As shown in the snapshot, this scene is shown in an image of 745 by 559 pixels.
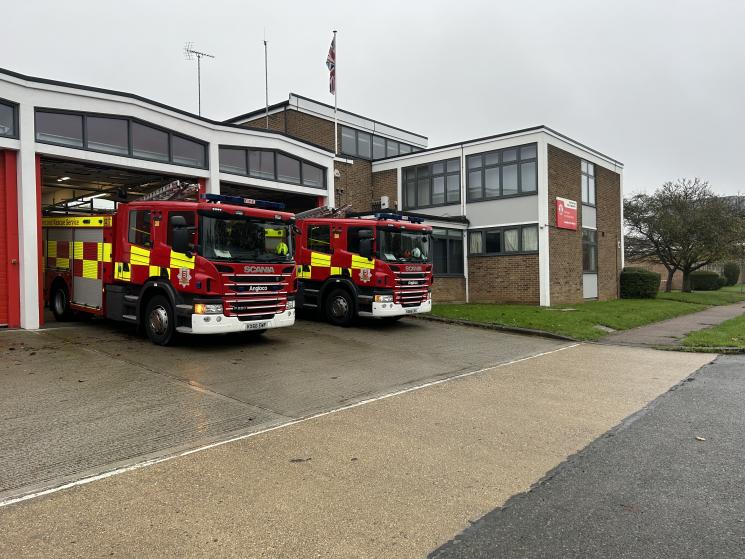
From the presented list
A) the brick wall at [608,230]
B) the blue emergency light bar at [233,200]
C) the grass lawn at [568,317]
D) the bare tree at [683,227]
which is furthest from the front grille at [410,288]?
the bare tree at [683,227]

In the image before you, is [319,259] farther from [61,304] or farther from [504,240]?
[504,240]

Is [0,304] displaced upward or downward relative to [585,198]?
downward

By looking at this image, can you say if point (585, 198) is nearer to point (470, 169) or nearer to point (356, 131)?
point (470, 169)

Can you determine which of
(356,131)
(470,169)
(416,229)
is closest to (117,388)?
(416,229)

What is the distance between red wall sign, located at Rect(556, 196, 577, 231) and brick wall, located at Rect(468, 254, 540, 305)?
2.00 meters

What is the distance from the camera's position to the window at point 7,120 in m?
11.0

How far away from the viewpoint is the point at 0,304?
36.8ft

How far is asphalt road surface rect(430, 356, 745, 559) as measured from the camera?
10.3ft

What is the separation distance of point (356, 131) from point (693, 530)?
22.6 m

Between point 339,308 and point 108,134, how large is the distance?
259 inches

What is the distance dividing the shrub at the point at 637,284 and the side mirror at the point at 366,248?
1728cm

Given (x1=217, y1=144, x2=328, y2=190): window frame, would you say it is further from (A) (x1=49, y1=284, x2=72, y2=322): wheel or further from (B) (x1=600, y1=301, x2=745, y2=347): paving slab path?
(B) (x1=600, y1=301, x2=745, y2=347): paving slab path

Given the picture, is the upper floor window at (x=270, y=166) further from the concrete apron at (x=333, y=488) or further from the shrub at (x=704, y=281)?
the shrub at (x=704, y=281)

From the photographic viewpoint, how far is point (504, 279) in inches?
813
